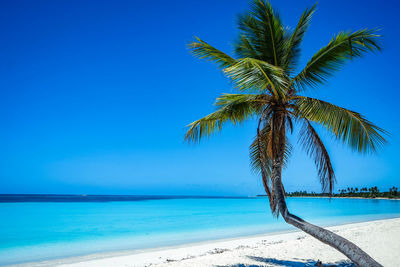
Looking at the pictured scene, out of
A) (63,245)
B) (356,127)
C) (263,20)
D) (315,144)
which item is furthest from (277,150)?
(63,245)

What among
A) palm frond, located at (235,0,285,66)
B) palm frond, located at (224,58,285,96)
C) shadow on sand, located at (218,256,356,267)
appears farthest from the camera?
shadow on sand, located at (218,256,356,267)

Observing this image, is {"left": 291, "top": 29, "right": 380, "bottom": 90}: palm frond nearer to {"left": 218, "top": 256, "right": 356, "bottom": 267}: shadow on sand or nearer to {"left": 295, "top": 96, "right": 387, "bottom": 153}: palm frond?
{"left": 295, "top": 96, "right": 387, "bottom": 153}: palm frond

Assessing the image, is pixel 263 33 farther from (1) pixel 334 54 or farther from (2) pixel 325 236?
(2) pixel 325 236

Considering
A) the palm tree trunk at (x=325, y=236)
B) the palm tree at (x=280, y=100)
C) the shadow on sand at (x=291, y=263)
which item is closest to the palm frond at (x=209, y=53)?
the palm tree at (x=280, y=100)

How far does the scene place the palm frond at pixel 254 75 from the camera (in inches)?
143

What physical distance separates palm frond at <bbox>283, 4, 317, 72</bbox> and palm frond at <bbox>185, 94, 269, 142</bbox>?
946 millimetres

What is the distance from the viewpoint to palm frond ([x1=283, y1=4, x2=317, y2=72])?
4509 millimetres

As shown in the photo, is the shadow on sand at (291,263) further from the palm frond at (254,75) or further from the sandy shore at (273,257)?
the palm frond at (254,75)

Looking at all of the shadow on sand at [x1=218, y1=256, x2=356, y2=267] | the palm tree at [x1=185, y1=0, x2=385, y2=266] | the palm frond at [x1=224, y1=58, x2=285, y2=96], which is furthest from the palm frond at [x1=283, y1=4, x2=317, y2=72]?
the shadow on sand at [x1=218, y1=256, x2=356, y2=267]

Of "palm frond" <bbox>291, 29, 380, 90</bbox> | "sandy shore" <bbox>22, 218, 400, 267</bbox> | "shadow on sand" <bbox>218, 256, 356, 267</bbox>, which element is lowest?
"sandy shore" <bbox>22, 218, 400, 267</bbox>

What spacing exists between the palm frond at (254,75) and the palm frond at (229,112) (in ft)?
1.59

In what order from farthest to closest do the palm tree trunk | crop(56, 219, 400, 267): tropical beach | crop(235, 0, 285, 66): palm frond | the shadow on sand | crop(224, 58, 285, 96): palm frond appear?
crop(56, 219, 400, 267): tropical beach < the shadow on sand < crop(235, 0, 285, 66): palm frond < crop(224, 58, 285, 96): palm frond < the palm tree trunk

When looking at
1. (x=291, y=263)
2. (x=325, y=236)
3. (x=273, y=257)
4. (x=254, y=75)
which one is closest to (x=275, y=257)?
(x=273, y=257)

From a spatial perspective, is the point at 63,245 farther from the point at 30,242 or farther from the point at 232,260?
the point at 232,260
